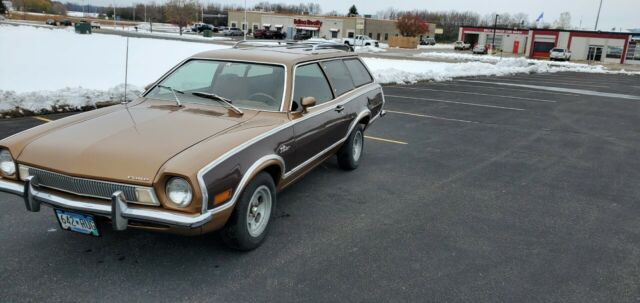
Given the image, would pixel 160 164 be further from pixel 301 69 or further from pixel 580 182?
pixel 580 182

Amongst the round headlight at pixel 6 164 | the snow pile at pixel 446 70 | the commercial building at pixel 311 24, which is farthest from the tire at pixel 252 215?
the commercial building at pixel 311 24

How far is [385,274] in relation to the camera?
3.54 m

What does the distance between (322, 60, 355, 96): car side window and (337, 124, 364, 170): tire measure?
0.57 m

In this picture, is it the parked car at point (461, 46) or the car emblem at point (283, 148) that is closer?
the car emblem at point (283, 148)

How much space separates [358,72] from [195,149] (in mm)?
3671

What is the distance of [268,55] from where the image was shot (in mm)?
4945

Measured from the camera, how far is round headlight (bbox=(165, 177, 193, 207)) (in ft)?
10.2

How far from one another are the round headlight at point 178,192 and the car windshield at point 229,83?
1476 millimetres

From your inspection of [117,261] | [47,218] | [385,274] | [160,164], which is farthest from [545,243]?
[47,218]

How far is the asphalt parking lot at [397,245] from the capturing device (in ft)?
10.8

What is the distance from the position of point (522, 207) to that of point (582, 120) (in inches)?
297

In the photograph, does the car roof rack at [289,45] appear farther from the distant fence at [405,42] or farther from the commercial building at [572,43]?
the distant fence at [405,42]

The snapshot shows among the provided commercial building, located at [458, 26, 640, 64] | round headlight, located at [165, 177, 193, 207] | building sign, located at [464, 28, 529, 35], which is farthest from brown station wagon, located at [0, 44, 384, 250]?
building sign, located at [464, 28, 529, 35]

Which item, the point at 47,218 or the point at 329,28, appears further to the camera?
the point at 329,28
